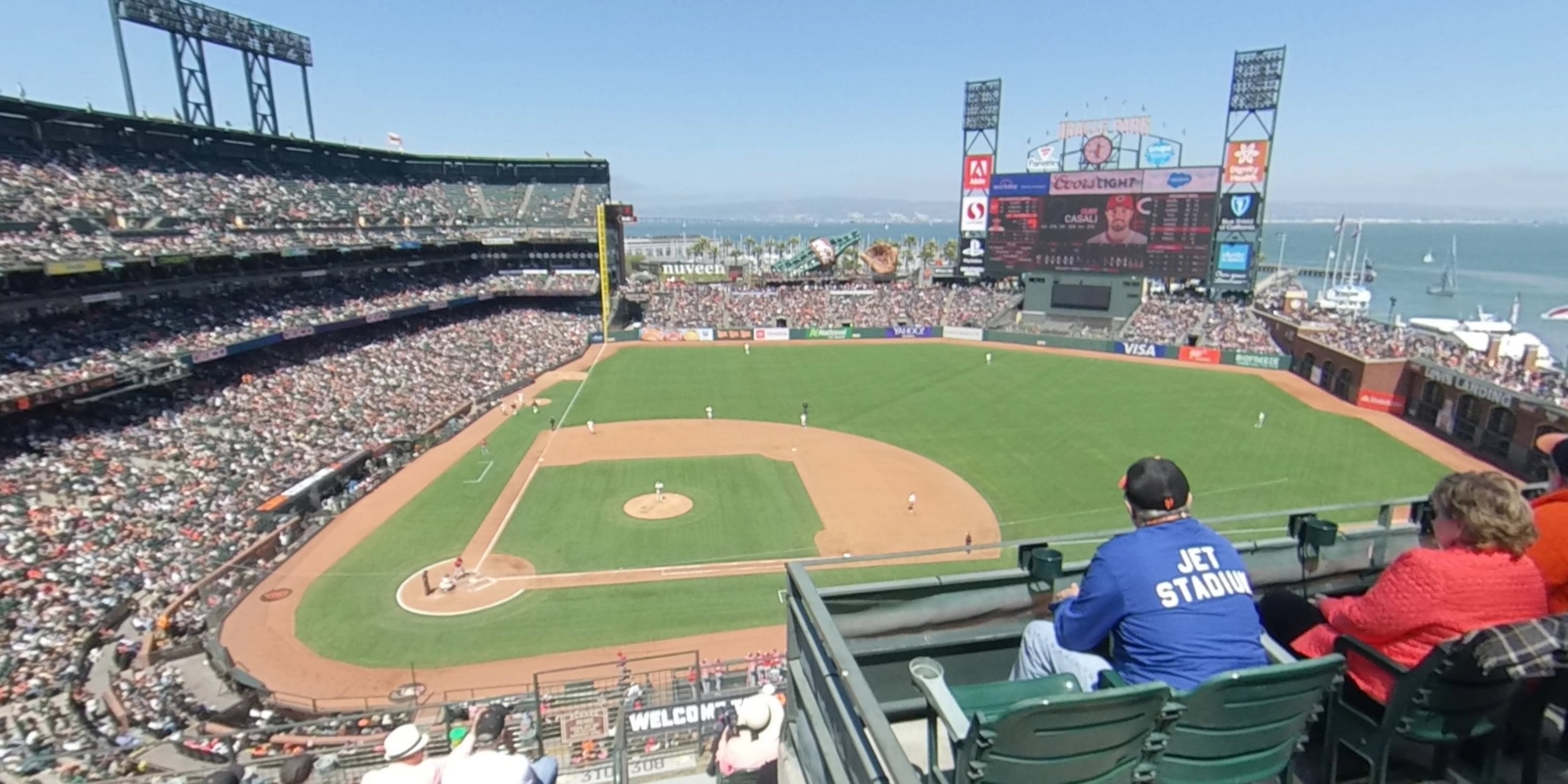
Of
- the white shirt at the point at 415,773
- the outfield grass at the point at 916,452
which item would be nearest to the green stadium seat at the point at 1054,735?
the white shirt at the point at 415,773

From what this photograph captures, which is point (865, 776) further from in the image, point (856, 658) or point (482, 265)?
point (482, 265)

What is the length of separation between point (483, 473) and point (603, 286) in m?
28.6

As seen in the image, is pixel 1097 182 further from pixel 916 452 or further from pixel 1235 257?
pixel 916 452

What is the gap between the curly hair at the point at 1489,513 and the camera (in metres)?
→ 2.88

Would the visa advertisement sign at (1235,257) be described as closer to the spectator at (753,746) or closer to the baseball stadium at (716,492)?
the baseball stadium at (716,492)

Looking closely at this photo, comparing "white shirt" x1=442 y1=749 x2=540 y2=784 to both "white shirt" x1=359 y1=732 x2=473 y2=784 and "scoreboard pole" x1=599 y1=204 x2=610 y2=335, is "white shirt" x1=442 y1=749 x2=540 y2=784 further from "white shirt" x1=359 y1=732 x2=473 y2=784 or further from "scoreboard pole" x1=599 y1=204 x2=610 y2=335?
"scoreboard pole" x1=599 y1=204 x2=610 y2=335

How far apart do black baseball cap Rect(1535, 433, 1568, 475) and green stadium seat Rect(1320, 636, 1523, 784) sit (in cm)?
151

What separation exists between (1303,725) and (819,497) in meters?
24.5

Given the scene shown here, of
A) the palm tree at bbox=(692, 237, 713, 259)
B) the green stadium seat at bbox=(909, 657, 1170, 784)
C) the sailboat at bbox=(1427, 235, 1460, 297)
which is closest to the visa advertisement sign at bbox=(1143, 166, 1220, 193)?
the green stadium seat at bbox=(909, 657, 1170, 784)

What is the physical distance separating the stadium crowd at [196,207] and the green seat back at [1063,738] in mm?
37160

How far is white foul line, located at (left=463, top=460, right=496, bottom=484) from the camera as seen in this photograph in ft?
93.9

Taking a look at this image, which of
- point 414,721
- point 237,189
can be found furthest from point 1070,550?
point 237,189

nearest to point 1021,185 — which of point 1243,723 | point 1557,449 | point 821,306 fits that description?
point 821,306

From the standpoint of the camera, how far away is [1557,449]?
3.92m
